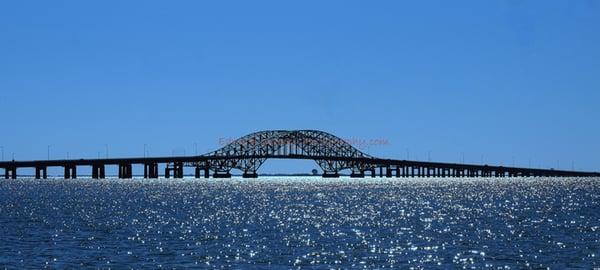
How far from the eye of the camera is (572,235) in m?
65.1

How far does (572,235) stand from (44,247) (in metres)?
32.0

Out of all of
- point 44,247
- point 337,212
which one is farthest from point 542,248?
point 337,212

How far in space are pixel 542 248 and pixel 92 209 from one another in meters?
56.0

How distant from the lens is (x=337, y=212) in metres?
94.9

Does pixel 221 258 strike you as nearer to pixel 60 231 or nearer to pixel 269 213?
pixel 60 231

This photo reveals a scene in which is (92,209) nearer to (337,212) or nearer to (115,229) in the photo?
(337,212)

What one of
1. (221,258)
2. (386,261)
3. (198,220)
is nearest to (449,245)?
(386,261)

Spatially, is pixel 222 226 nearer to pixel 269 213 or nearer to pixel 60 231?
pixel 60 231

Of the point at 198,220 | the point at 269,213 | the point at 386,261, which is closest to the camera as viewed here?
the point at 386,261

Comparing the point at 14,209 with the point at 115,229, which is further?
the point at 14,209

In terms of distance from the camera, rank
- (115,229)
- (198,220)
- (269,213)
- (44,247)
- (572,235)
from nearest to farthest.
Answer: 1. (44,247)
2. (572,235)
3. (115,229)
4. (198,220)
5. (269,213)

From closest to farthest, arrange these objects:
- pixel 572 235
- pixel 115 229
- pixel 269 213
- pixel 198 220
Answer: pixel 572 235 → pixel 115 229 → pixel 198 220 → pixel 269 213

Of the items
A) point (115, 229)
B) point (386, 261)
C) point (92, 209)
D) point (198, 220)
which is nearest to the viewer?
point (386, 261)

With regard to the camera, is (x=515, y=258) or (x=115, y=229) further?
(x=115, y=229)
